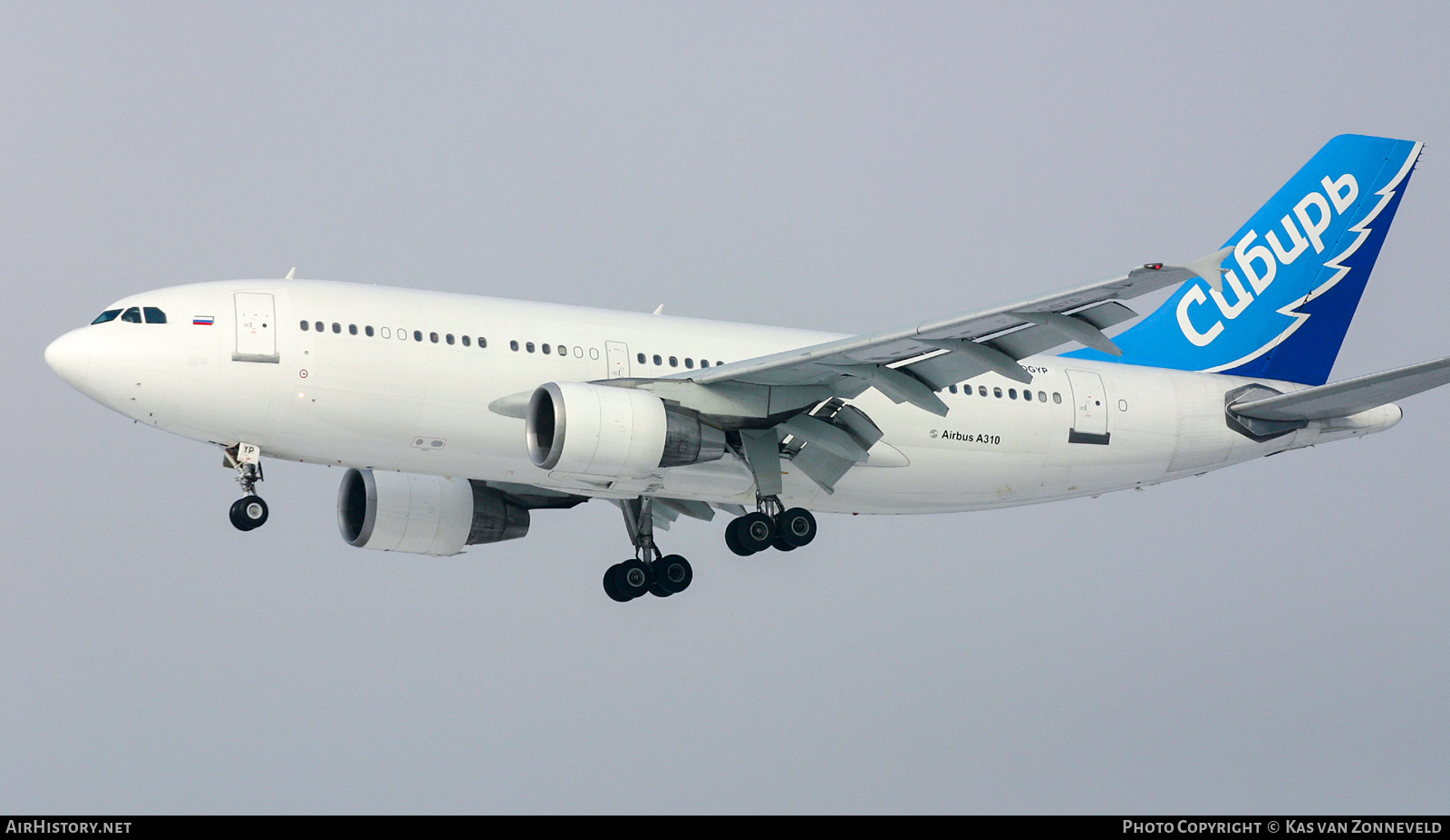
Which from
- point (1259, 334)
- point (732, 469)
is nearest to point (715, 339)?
point (732, 469)

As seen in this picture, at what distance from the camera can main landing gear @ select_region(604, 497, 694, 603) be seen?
3388 cm

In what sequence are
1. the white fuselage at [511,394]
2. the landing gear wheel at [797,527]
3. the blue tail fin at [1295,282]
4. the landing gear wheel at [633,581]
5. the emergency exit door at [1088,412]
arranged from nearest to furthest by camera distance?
the white fuselage at [511,394] < the landing gear wheel at [797,527] < the emergency exit door at [1088,412] < the landing gear wheel at [633,581] < the blue tail fin at [1295,282]

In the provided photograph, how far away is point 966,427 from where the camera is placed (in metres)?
32.1

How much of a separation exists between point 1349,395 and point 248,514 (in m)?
20.0

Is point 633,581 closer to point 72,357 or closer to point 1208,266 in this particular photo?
point 72,357

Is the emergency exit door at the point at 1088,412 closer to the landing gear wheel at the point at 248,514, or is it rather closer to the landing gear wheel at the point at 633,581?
the landing gear wheel at the point at 633,581

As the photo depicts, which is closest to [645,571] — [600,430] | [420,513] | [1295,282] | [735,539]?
[735,539]

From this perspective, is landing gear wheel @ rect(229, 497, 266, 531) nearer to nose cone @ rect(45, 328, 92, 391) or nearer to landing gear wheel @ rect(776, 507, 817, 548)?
nose cone @ rect(45, 328, 92, 391)

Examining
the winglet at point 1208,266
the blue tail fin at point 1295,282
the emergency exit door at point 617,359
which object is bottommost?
the winglet at point 1208,266

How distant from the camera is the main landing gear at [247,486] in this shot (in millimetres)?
27984

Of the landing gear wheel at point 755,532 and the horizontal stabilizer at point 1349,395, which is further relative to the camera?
the landing gear wheel at point 755,532

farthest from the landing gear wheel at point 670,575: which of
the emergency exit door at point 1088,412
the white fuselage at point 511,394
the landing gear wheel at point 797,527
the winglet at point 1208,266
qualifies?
the winglet at point 1208,266

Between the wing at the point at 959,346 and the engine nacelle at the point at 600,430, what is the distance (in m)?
1.27

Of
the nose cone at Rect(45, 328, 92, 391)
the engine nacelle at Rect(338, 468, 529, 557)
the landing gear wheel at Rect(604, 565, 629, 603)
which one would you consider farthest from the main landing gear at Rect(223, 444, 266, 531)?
the landing gear wheel at Rect(604, 565, 629, 603)
